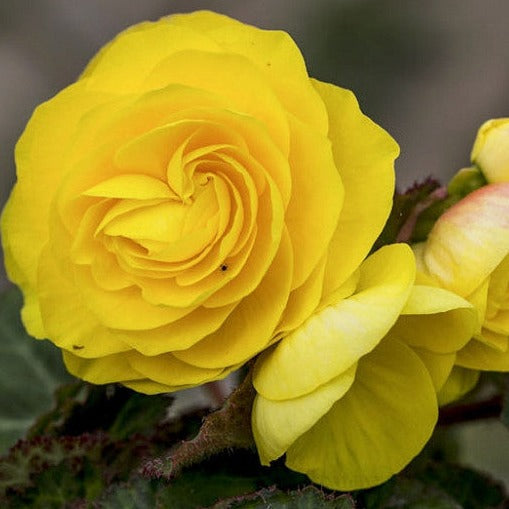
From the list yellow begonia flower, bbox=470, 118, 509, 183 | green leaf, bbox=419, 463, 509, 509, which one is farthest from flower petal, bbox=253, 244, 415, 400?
green leaf, bbox=419, 463, 509, 509

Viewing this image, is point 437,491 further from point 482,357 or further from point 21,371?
point 21,371

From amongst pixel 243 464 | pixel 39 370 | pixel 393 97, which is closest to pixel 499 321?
pixel 243 464

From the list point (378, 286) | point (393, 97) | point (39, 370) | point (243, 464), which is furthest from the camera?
point (393, 97)

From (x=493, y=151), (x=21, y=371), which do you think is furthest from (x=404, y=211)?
(x=21, y=371)

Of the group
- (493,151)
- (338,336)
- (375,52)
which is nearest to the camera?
(338,336)

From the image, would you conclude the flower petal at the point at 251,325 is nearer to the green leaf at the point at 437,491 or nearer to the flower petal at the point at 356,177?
the flower petal at the point at 356,177

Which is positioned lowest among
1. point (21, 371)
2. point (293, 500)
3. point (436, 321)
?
point (21, 371)

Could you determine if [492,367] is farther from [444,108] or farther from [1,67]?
[1,67]
